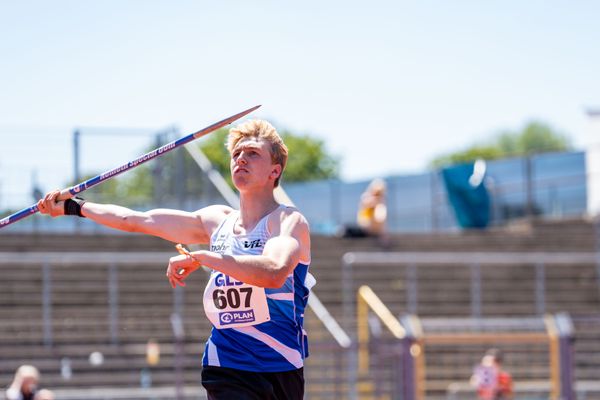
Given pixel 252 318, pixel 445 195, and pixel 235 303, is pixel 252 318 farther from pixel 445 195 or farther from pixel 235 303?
pixel 445 195

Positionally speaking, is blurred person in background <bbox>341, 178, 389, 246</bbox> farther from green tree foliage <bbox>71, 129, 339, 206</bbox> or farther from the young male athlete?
the young male athlete

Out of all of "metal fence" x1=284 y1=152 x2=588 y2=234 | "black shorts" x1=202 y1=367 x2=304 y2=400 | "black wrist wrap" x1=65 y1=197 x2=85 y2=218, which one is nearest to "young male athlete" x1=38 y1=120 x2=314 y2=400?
"black shorts" x1=202 y1=367 x2=304 y2=400

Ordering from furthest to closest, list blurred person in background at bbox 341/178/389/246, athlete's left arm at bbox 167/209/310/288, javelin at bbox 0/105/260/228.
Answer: blurred person in background at bbox 341/178/389/246 < javelin at bbox 0/105/260/228 < athlete's left arm at bbox 167/209/310/288

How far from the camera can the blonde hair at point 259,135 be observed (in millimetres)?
→ 5809

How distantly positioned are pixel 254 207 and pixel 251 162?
0.72 ft

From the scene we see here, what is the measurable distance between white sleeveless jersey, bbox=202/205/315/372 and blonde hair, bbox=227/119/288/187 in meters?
0.31

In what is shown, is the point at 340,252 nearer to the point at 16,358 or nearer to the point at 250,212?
the point at 16,358

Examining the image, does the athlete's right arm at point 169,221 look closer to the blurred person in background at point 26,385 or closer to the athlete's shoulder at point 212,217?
the athlete's shoulder at point 212,217

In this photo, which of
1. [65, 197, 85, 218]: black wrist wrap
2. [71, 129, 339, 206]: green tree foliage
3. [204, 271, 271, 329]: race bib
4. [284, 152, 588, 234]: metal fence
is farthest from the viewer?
[284, 152, 588, 234]: metal fence

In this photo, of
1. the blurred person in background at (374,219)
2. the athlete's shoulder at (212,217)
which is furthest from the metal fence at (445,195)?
the athlete's shoulder at (212,217)

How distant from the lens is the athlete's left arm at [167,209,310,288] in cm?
525

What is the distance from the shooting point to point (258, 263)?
5285mm

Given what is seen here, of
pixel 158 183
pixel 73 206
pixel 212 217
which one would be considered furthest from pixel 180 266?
pixel 158 183

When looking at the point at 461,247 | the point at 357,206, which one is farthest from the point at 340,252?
the point at 357,206
